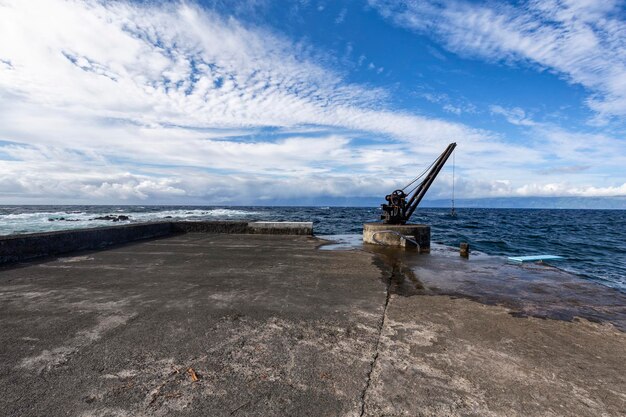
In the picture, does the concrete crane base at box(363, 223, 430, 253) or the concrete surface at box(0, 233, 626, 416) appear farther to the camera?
the concrete crane base at box(363, 223, 430, 253)

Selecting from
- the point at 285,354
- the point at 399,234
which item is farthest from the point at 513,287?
the point at 399,234

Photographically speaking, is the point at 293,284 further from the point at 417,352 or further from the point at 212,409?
the point at 212,409

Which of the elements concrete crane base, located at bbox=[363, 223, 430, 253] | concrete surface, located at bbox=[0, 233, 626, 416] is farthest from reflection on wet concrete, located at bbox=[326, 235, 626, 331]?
concrete crane base, located at bbox=[363, 223, 430, 253]

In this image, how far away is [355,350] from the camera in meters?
3.18

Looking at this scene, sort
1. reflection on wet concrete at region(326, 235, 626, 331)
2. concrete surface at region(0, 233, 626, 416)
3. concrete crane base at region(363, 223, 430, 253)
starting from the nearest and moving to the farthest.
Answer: concrete surface at region(0, 233, 626, 416)
reflection on wet concrete at region(326, 235, 626, 331)
concrete crane base at region(363, 223, 430, 253)

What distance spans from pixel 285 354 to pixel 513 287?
15.9 feet

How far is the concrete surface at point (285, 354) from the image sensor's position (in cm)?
239

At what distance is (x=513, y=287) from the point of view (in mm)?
5926

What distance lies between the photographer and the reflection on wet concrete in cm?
467

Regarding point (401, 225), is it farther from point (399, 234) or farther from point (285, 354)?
point (285, 354)

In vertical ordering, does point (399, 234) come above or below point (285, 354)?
above

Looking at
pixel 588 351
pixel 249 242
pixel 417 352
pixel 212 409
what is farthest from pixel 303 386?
pixel 249 242

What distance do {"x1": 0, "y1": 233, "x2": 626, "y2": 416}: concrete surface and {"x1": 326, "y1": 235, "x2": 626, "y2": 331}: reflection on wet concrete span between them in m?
0.49

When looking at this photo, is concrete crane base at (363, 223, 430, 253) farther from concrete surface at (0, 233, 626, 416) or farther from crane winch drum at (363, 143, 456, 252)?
concrete surface at (0, 233, 626, 416)
